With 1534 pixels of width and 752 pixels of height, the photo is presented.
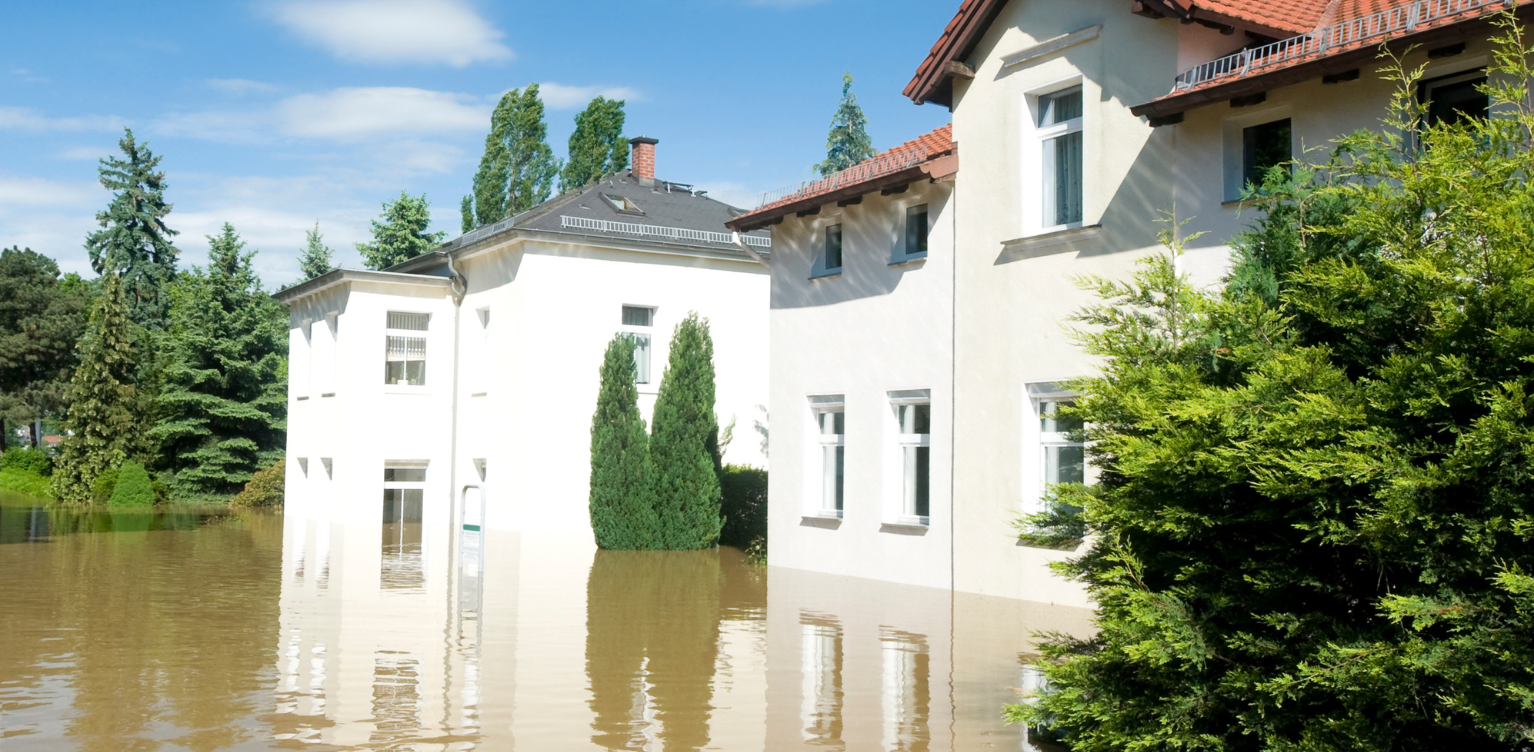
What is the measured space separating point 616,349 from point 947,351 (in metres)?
9.77

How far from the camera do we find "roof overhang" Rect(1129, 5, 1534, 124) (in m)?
10.9

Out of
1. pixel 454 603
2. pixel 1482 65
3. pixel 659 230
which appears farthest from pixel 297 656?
pixel 659 230

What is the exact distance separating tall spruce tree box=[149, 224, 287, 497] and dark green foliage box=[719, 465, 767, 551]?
2326 cm

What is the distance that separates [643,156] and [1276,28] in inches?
982

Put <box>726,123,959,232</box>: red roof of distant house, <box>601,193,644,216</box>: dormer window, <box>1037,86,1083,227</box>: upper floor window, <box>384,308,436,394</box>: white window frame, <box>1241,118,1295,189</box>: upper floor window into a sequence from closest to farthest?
<box>1241,118,1295,189</box>: upper floor window, <box>1037,86,1083,227</box>: upper floor window, <box>726,123,959,232</box>: red roof of distant house, <box>384,308,436,394</box>: white window frame, <box>601,193,644,216</box>: dormer window

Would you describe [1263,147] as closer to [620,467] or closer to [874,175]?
[874,175]

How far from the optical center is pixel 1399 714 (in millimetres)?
5410

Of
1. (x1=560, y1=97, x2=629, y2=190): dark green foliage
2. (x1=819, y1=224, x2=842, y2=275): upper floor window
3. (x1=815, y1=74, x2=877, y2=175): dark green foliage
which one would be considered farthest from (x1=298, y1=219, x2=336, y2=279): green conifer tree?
(x1=819, y1=224, x2=842, y2=275): upper floor window

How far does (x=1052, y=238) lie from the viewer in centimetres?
1530

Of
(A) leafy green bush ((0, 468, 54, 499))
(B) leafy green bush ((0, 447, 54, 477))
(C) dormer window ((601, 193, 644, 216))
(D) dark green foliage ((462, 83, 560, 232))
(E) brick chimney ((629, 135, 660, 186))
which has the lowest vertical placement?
(A) leafy green bush ((0, 468, 54, 499))

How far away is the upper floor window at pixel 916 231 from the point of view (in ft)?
58.4

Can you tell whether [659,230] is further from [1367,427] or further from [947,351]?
[1367,427]

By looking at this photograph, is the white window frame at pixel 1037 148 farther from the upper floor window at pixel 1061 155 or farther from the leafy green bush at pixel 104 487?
the leafy green bush at pixel 104 487

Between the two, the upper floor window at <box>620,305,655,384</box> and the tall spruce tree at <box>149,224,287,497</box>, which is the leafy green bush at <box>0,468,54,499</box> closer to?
the tall spruce tree at <box>149,224,287,497</box>
